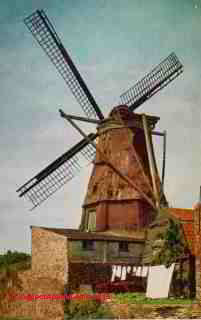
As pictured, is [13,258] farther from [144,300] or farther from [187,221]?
[144,300]

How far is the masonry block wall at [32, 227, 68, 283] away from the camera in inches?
1158

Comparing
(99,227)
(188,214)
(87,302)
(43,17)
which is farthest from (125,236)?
(43,17)

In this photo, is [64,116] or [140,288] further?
[64,116]

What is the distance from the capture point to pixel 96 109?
35.2 metres

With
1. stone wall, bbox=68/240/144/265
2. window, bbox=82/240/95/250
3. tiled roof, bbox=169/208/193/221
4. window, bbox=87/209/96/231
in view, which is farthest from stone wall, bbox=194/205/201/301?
window, bbox=87/209/96/231

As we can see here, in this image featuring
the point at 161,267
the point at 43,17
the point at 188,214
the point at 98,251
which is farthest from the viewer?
the point at 43,17

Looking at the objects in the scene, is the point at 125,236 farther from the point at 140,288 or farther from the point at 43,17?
the point at 43,17

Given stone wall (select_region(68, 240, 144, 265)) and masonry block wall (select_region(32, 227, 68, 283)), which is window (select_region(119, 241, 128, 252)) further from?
masonry block wall (select_region(32, 227, 68, 283))

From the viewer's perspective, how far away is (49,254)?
3069cm

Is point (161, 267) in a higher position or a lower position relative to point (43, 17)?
lower

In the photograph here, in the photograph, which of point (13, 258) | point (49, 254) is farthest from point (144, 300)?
point (13, 258)

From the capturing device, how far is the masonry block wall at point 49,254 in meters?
29.4

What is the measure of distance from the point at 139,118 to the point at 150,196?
481 cm

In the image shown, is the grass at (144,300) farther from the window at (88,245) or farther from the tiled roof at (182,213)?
the window at (88,245)
